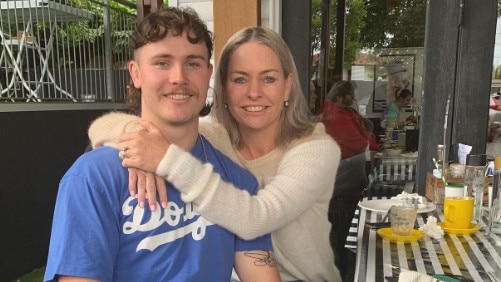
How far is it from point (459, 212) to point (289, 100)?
86cm

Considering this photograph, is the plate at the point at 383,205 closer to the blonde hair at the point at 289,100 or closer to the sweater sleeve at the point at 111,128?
the blonde hair at the point at 289,100

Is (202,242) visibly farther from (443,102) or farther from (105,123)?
(443,102)

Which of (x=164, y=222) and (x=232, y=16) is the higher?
(x=232, y=16)

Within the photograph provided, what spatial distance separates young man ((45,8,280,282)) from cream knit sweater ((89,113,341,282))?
2.9 inches

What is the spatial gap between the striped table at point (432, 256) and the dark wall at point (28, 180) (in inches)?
124

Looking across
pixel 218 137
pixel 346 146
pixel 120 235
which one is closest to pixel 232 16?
pixel 346 146

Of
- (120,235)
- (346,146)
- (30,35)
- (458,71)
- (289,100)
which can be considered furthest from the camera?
(30,35)

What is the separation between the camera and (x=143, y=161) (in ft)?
3.93

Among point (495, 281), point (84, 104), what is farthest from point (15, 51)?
point (495, 281)

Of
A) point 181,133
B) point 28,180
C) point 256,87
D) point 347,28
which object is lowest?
point 28,180

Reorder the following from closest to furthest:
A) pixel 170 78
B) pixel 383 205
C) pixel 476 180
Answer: pixel 170 78, pixel 476 180, pixel 383 205

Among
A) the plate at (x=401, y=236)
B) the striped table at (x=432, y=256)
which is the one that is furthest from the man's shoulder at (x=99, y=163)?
the plate at (x=401, y=236)

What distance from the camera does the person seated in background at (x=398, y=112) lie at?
323cm

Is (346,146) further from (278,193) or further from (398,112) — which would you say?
(278,193)
